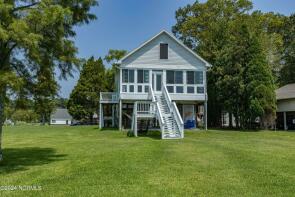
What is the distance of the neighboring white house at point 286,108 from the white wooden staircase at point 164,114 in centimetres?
1327

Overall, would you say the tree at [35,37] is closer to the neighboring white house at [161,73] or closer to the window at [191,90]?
the neighboring white house at [161,73]

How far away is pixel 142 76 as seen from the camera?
26359 mm

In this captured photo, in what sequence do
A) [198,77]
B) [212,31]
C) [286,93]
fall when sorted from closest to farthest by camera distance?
[198,77], [286,93], [212,31]

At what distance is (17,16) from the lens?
10.1 m

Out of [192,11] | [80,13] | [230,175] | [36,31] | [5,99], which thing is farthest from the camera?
[192,11]

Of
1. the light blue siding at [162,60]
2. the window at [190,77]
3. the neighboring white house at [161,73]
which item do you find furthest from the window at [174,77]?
the window at [190,77]

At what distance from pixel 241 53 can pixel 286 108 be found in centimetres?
664

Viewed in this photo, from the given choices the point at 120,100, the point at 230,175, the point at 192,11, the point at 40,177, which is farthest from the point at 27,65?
the point at 192,11

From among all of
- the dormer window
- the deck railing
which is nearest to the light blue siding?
the dormer window

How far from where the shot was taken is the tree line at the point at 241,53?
28.0 m

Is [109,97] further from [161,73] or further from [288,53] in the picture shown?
[288,53]

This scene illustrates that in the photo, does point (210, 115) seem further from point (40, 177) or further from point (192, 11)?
point (40, 177)

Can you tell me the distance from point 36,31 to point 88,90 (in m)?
42.7


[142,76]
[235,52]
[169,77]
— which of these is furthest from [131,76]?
[235,52]
